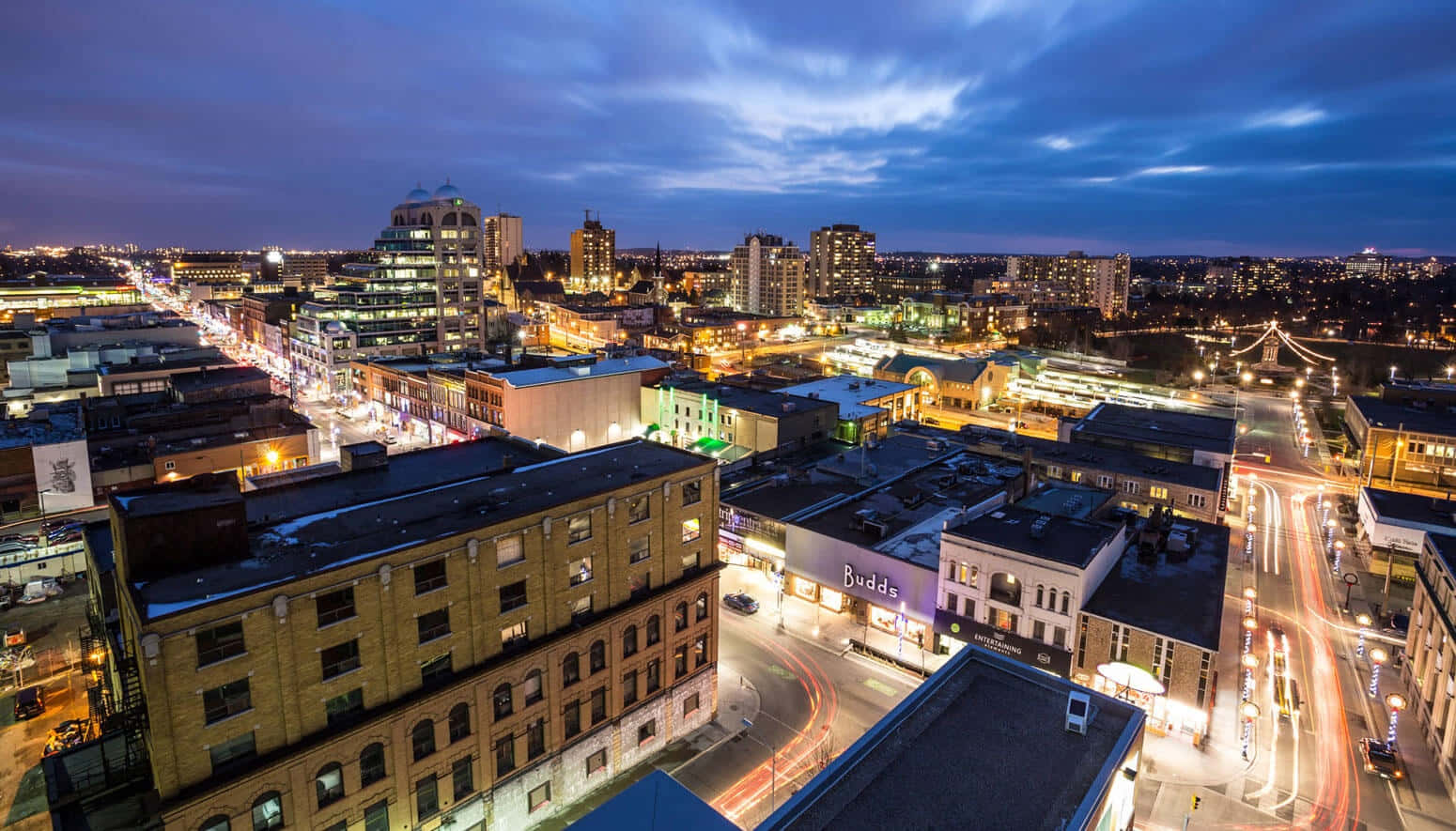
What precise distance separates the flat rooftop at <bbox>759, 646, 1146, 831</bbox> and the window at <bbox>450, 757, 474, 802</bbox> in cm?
1411

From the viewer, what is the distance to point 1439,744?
111ft

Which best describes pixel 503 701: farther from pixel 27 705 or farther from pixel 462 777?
pixel 27 705

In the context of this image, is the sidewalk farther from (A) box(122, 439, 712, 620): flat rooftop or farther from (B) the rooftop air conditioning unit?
(B) the rooftop air conditioning unit

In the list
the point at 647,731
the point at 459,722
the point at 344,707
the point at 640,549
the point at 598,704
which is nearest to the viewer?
the point at 344,707

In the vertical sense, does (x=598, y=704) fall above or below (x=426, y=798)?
above

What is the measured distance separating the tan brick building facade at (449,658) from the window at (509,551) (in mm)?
78

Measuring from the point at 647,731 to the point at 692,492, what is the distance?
454 inches

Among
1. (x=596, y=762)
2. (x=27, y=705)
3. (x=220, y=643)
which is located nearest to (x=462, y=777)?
(x=596, y=762)

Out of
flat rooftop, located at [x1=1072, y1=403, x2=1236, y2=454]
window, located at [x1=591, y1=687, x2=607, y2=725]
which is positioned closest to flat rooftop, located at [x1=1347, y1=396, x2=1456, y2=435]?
flat rooftop, located at [x1=1072, y1=403, x2=1236, y2=454]

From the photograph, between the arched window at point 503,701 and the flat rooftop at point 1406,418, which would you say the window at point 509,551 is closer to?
the arched window at point 503,701

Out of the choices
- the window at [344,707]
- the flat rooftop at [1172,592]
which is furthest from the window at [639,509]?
the flat rooftop at [1172,592]

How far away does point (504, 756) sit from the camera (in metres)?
29.1

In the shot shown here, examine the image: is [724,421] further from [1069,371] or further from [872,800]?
[1069,371]

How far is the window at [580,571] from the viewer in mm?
30656
